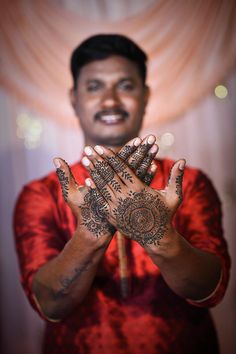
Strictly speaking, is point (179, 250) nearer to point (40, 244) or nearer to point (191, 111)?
point (40, 244)

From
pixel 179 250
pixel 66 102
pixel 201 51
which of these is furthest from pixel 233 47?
pixel 179 250

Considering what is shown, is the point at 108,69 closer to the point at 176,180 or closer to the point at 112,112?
the point at 112,112

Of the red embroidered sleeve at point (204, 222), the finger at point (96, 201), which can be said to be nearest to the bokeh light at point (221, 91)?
the red embroidered sleeve at point (204, 222)

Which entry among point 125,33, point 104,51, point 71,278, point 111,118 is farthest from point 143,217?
point 125,33

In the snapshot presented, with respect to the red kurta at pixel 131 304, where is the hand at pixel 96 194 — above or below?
above

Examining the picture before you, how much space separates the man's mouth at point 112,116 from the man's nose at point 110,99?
0.07 ft

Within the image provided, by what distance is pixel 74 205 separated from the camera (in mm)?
1122

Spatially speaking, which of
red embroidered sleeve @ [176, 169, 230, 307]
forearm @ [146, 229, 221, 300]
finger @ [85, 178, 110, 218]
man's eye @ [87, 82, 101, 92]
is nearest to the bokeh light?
red embroidered sleeve @ [176, 169, 230, 307]

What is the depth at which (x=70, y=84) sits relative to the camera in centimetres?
182

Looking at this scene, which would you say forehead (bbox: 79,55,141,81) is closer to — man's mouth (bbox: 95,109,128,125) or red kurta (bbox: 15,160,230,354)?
man's mouth (bbox: 95,109,128,125)

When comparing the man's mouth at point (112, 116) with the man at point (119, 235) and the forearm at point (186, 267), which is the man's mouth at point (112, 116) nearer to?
the man at point (119, 235)

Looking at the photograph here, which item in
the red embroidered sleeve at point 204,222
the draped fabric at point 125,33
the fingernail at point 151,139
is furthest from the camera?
the draped fabric at point 125,33

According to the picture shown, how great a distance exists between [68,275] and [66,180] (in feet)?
0.92

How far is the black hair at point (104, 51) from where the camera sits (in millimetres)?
1555
